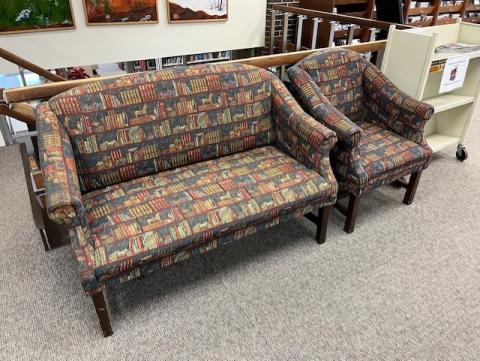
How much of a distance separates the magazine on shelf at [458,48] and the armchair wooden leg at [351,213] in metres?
1.28

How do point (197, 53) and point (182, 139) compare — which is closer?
point (182, 139)

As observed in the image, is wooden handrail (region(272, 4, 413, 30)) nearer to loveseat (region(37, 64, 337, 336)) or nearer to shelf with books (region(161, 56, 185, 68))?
loveseat (region(37, 64, 337, 336))

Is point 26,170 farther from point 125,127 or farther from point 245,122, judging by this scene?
point 245,122

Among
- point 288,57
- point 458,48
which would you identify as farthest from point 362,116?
point 458,48

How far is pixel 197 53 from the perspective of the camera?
4.80 m

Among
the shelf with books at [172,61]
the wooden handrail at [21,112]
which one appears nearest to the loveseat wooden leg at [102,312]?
the wooden handrail at [21,112]

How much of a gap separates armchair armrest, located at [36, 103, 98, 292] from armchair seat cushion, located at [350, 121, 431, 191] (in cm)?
143

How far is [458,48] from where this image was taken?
8.74 feet

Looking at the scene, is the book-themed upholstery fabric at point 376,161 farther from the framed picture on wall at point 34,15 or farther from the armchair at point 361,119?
the framed picture on wall at point 34,15

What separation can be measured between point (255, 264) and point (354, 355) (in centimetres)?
68

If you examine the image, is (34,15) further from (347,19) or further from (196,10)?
(347,19)

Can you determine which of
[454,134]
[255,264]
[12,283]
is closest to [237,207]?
[255,264]

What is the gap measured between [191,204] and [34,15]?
3228 millimetres

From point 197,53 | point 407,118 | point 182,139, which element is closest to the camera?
point 182,139
